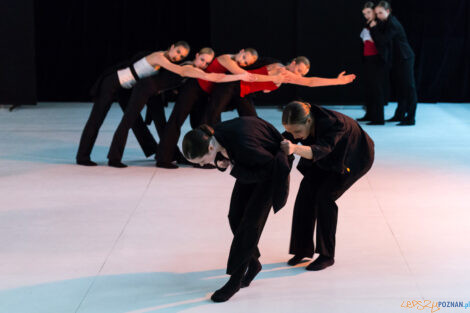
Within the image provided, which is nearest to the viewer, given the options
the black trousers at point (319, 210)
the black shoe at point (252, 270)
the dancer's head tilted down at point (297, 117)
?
the dancer's head tilted down at point (297, 117)

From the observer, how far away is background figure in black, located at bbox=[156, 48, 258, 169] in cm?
624

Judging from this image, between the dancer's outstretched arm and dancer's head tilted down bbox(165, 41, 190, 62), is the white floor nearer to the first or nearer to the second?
the dancer's outstretched arm

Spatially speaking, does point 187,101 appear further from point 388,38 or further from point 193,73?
point 388,38

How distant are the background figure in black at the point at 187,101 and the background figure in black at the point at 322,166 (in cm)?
245

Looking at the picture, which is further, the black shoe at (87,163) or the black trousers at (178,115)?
the black shoe at (87,163)

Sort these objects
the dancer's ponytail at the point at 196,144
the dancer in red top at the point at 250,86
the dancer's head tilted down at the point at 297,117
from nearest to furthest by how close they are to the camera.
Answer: the dancer's ponytail at the point at 196,144
the dancer's head tilted down at the point at 297,117
the dancer in red top at the point at 250,86

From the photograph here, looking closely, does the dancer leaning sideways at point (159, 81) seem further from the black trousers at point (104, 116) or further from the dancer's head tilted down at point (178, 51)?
the black trousers at point (104, 116)

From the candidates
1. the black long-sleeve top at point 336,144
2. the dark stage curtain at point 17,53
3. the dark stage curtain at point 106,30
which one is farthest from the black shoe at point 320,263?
the dark stage curtain at point 17,53

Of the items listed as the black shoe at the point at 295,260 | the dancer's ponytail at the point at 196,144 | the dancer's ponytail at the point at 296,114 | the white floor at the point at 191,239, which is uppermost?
the dancer's ponytail at the point at 296,114

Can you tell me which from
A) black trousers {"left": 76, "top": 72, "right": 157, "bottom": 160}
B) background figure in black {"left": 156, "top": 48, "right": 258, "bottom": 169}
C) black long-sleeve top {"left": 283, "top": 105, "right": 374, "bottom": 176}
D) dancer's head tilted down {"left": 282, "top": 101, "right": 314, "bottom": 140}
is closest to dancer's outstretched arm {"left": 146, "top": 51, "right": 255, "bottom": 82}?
background figure in black {"left": 156, "top": 48, "right": 258, "bottom": 169}

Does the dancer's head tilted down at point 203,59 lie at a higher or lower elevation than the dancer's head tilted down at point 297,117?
lower

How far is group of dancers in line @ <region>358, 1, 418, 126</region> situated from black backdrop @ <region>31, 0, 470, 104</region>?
111 centimetres

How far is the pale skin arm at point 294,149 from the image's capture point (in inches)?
132

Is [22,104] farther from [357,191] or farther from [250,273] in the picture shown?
[250,273]
